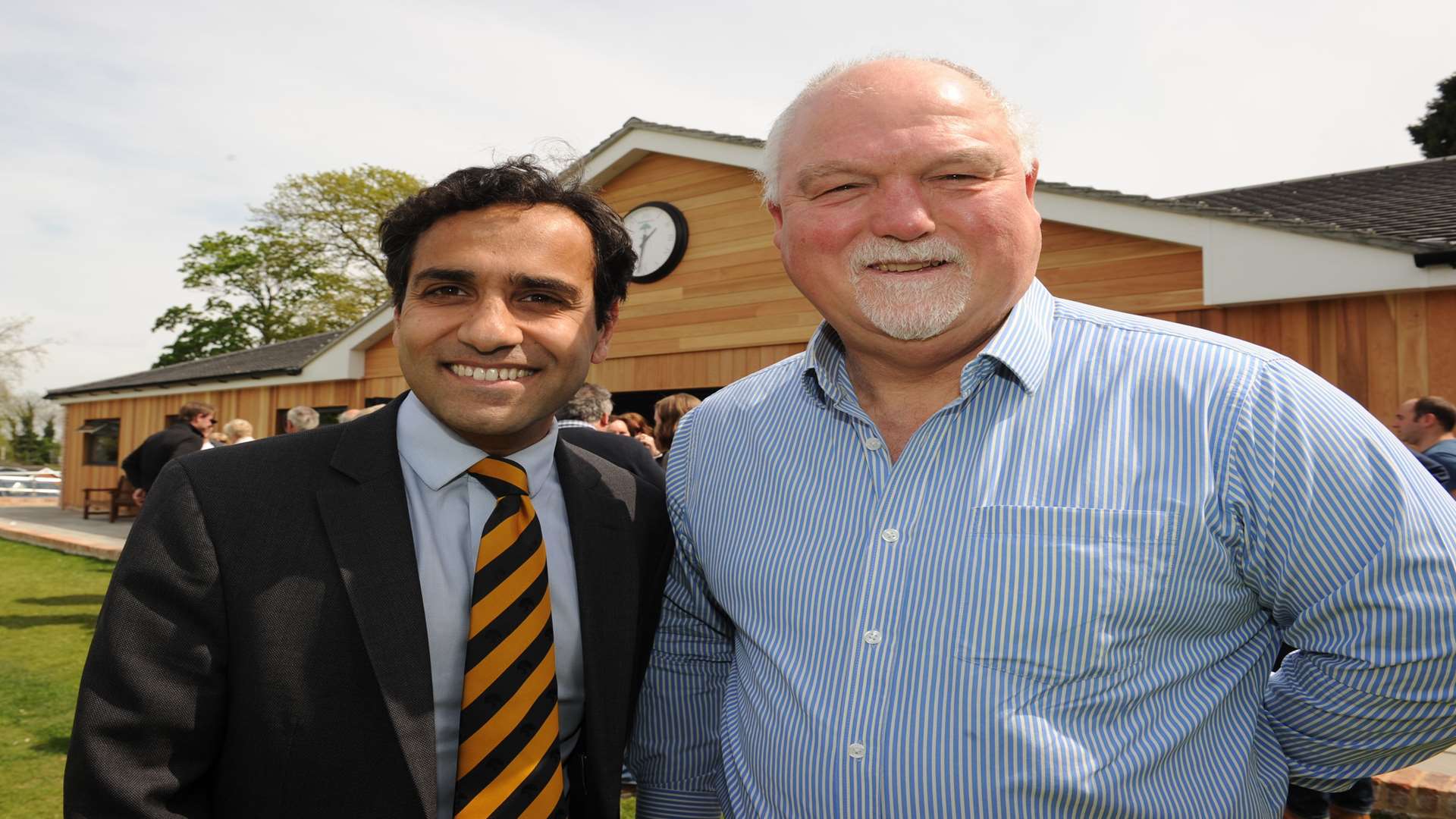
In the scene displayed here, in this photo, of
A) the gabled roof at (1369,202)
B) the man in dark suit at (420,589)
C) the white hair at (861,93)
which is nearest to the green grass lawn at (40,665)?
the man in dark suit at (420,589)

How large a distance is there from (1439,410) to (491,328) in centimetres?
596

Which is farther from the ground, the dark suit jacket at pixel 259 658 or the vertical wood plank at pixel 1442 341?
the vertical wood plank at pixel 1442 341

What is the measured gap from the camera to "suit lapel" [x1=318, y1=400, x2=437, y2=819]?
1705mm

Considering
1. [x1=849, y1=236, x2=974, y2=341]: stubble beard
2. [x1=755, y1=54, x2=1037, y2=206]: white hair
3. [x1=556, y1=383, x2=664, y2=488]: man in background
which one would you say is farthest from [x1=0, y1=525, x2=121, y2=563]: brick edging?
[x1=849, y1=236, x2=974, y2=341]: stubble beard

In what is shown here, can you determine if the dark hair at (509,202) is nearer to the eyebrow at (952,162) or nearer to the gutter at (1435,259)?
the eyebrow at (952,162)

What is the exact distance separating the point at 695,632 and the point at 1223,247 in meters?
5.84

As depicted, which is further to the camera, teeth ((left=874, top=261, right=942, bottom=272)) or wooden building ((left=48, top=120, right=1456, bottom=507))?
wooden building ((left=48, top=120, right=1456, bottom=507))

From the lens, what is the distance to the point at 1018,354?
180cm

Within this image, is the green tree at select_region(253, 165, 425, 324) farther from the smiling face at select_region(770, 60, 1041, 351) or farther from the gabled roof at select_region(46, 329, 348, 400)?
the smiling face at select_region(770, 60, 1041, 351)

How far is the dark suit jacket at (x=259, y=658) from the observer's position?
162 cm

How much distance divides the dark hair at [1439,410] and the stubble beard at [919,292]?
17.3ft

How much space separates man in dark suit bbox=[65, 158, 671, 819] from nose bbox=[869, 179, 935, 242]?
760 mm

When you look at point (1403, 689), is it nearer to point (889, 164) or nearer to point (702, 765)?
point (889, 164)

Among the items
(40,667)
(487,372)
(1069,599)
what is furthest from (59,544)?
(1069,599)
